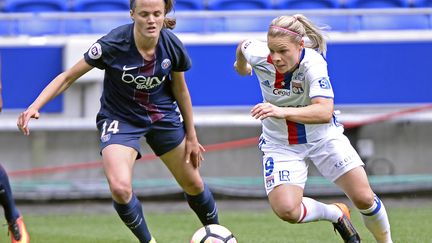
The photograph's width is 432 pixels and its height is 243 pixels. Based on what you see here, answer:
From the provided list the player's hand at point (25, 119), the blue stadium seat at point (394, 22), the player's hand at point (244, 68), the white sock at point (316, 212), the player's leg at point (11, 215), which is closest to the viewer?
the player's hand at point (25, 119)

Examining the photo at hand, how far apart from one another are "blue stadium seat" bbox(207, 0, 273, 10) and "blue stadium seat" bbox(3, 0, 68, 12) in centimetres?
203

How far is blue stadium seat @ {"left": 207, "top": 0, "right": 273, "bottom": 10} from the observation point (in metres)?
13.2

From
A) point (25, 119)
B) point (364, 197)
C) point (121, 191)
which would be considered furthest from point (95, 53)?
point (364, 197)

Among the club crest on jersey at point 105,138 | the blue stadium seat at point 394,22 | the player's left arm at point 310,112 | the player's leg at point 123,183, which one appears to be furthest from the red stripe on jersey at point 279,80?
the blue stadium seat at point 394,22

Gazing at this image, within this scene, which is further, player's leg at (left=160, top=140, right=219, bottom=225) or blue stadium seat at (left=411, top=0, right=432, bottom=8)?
blue stadium seat at (left=411, top=0, right=432, bottom=8)

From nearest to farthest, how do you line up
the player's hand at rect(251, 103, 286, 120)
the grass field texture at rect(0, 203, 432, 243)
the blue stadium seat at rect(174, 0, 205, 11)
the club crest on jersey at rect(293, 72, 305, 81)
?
the player's hand at rect(251, 103, 286, 120) → the club crest on jersey at rect(293, 72, 305, 81) → the grass field texture at rect(0, 203, 432, 243) → the blue stadium seat at rect(174, 0, 205, 11)

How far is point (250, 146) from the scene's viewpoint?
12242mm

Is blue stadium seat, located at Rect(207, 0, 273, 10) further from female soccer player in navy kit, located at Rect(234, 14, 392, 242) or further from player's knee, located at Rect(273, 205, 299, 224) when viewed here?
player's knee, located at Rect(273, 205, 299, 224)

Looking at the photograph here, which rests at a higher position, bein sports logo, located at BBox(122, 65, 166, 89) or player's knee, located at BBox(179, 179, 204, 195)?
→ bein sports logo, located at BBox(122, 65, 166, 89)

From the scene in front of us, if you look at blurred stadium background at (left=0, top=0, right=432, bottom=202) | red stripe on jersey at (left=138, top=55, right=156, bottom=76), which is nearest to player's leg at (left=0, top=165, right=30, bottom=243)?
red stripe on jersey at (left=138, top=55, right=156, bottom=76)

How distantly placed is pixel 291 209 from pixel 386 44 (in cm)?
625

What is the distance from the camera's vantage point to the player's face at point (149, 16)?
6312 millimetres

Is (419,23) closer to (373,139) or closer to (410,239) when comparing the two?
(373,139)

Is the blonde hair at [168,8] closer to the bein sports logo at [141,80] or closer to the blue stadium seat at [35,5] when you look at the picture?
the bein sports logo at [141,80]
